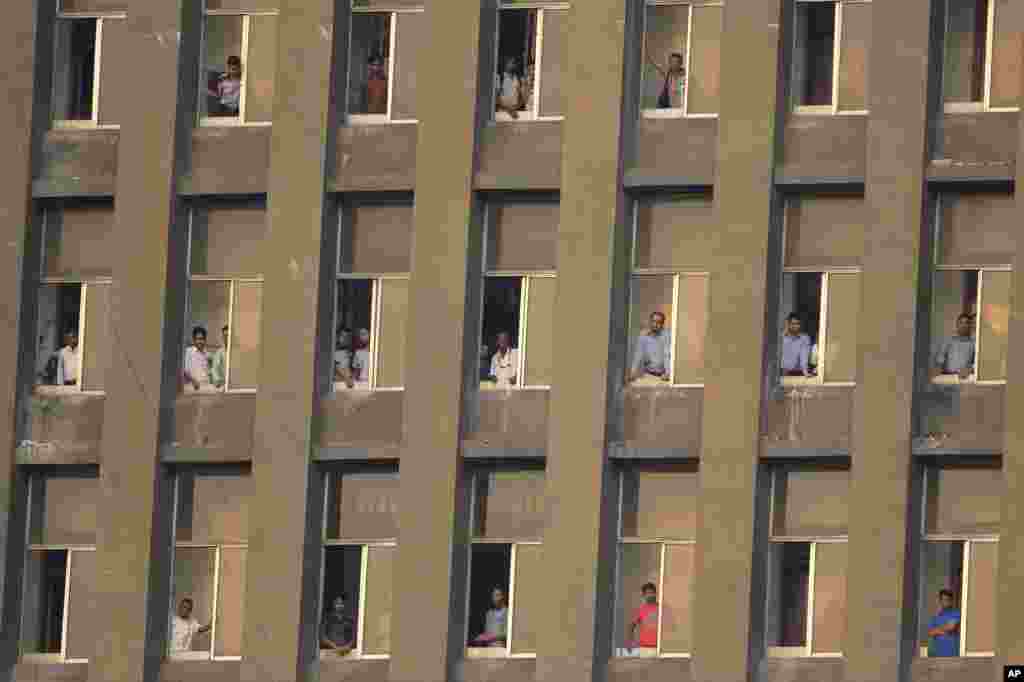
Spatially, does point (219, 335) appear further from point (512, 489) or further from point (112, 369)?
point (512, 489)

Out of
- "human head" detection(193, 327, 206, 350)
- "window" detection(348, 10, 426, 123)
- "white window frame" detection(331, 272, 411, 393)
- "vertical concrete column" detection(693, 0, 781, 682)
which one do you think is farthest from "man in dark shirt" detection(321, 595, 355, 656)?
"window" detection(348, 10, 426, 123)

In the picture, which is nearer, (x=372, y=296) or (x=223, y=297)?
(x=372, y=296)

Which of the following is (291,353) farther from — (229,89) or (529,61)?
(529,61)

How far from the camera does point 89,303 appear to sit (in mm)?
53281

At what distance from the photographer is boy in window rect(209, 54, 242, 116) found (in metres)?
53.0

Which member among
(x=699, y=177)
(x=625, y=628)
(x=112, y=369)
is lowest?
(x=625, y=628)

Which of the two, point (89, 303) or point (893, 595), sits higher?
point (89, 303)

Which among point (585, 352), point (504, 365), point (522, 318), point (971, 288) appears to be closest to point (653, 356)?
point (585, 352)

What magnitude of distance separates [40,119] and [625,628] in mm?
11721

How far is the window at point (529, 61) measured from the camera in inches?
2036

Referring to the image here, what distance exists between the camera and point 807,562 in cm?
5050

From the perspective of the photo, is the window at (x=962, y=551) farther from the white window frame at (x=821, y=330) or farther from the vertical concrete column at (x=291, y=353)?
the vertical concrete column at (x=291, y=353)

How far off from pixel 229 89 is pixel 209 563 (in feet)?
23.2

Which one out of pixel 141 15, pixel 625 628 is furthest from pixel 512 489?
pixel 141 15
